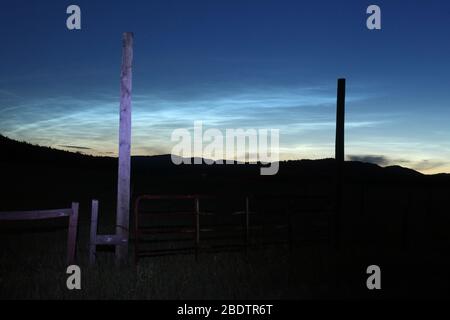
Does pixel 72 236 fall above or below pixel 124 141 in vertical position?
below

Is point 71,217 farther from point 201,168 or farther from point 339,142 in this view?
point 201,168

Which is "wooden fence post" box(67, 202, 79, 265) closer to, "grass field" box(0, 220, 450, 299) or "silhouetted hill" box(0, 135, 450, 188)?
"grass field" box(0, 220, 450, 299)

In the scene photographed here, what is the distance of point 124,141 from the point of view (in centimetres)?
1330

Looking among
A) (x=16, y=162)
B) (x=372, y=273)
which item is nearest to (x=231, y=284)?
(x=372, y=273)

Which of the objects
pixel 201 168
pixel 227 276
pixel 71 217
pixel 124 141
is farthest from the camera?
pixel 201 168

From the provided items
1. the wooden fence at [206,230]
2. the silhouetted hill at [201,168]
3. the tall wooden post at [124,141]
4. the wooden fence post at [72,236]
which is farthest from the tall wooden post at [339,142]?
the silhouetted hill at [201,168]

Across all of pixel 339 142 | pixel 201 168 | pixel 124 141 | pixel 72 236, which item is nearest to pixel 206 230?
pixel 124 141

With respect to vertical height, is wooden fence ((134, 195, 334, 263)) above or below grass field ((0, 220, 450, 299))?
above

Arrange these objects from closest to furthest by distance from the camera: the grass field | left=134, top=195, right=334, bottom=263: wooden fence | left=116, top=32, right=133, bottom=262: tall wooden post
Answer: the grass field, left=116, top=32, right=133, bottom=262: tall wooden post, left=134, top=195, right=334, bottom=263: wooden fence

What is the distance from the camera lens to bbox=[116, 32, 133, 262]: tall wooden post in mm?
13203

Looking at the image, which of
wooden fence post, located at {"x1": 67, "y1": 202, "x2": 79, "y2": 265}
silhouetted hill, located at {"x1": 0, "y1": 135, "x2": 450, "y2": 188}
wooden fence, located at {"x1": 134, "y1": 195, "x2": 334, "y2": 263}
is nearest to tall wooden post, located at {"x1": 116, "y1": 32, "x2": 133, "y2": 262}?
wooden fence, located at {"x1": 134, "y1": 195, "x2": 334, "y2": 263}
